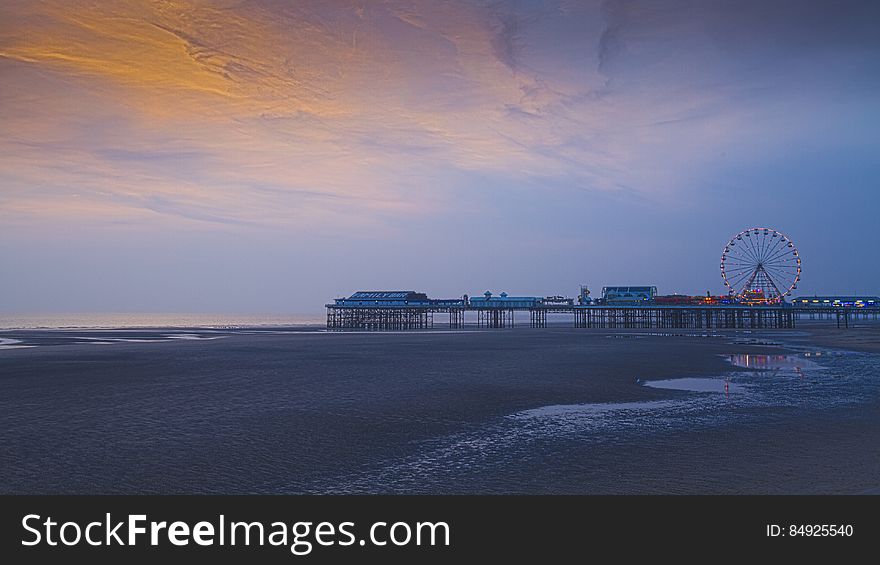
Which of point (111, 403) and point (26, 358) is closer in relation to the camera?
point (111, 403)

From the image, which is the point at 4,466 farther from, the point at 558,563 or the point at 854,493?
the point at 854,493

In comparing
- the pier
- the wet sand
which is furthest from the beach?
the pier

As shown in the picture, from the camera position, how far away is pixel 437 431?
14.2 m

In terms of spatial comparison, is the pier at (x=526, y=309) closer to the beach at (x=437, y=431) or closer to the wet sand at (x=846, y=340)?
the wet sand at (x=846, y=340)

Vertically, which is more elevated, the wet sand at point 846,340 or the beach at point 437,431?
the beach at point 437,431

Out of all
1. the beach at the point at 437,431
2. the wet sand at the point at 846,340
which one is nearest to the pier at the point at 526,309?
the wet sand at the point at 846,340

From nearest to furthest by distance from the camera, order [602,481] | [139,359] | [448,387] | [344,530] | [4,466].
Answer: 1. [344,530]
2. [602,481]
3. [4,466]
4. [448,387]
5. [139,359]

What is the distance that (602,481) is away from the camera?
967 cm

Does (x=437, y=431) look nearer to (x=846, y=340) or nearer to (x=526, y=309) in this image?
(x=846, y=340)

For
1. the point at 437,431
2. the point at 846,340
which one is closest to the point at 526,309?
the point at 846,340

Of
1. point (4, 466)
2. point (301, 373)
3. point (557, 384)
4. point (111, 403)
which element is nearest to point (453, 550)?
point (4, 466)

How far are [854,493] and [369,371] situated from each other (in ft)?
69.8

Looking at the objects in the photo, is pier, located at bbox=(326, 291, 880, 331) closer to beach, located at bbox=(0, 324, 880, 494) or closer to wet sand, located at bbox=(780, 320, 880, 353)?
wet sand, located at bbox=(780, 320, 880, 353)

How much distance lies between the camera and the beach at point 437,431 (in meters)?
9.83
